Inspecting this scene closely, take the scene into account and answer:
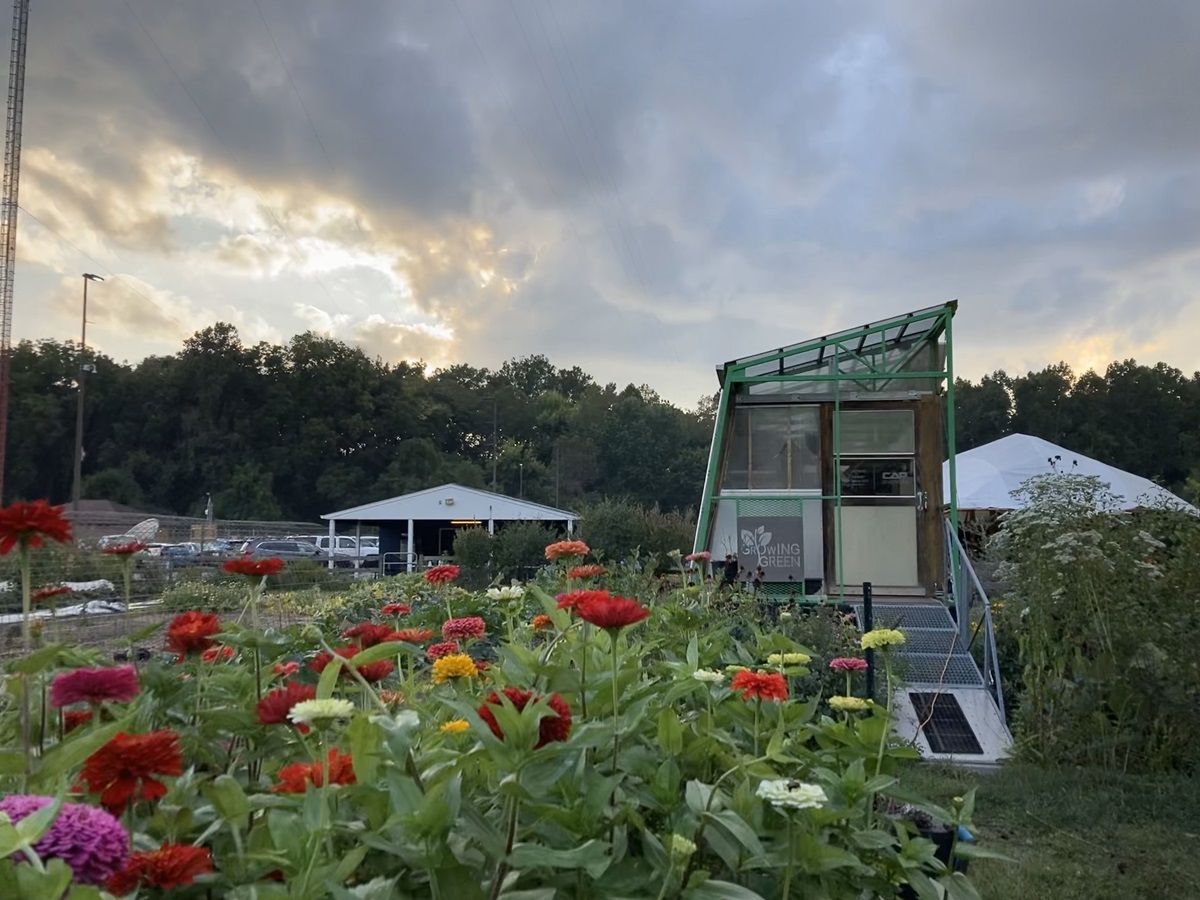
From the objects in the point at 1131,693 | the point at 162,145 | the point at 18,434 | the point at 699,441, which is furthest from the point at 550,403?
the point at 1131,693

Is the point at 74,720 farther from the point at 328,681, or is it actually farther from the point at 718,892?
the point at 718,892

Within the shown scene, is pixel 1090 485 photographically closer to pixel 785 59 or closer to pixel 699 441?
pixel 785 59

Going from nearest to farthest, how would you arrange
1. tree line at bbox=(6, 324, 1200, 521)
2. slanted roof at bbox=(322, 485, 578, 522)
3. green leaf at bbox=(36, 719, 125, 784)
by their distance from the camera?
green leaf at bbox=(36, 719, 125, 784), slanted roof at bbox=(322, 485, 578, 522), tree line at bbox=(6, 324, 1200, 521)

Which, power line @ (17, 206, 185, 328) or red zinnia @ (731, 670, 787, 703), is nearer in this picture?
red zinnia @ (731, 670, 787, 703)

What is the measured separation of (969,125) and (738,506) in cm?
488

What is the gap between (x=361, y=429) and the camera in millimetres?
51406

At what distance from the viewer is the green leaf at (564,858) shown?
901mm

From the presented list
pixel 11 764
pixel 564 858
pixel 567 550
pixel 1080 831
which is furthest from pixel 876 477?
pixel 11 764

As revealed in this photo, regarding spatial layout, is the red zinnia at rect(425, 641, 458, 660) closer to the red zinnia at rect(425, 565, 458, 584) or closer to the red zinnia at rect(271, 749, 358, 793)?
the red zinnia at rect(271, 749, 358, 793)

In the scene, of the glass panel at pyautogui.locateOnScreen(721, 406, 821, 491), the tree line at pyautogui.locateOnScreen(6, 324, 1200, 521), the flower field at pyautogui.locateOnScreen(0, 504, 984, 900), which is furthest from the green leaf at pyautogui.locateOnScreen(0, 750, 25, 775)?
the tree line at pyautogui.locateOnScreen(6, 324, 1200, 521)

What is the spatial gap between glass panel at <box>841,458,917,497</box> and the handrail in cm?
57

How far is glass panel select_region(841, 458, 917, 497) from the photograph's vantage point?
8492mm

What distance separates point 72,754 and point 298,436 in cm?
5295

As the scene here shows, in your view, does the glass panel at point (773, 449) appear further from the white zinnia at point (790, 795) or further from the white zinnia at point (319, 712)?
the white zinnia at point (319, 712)
